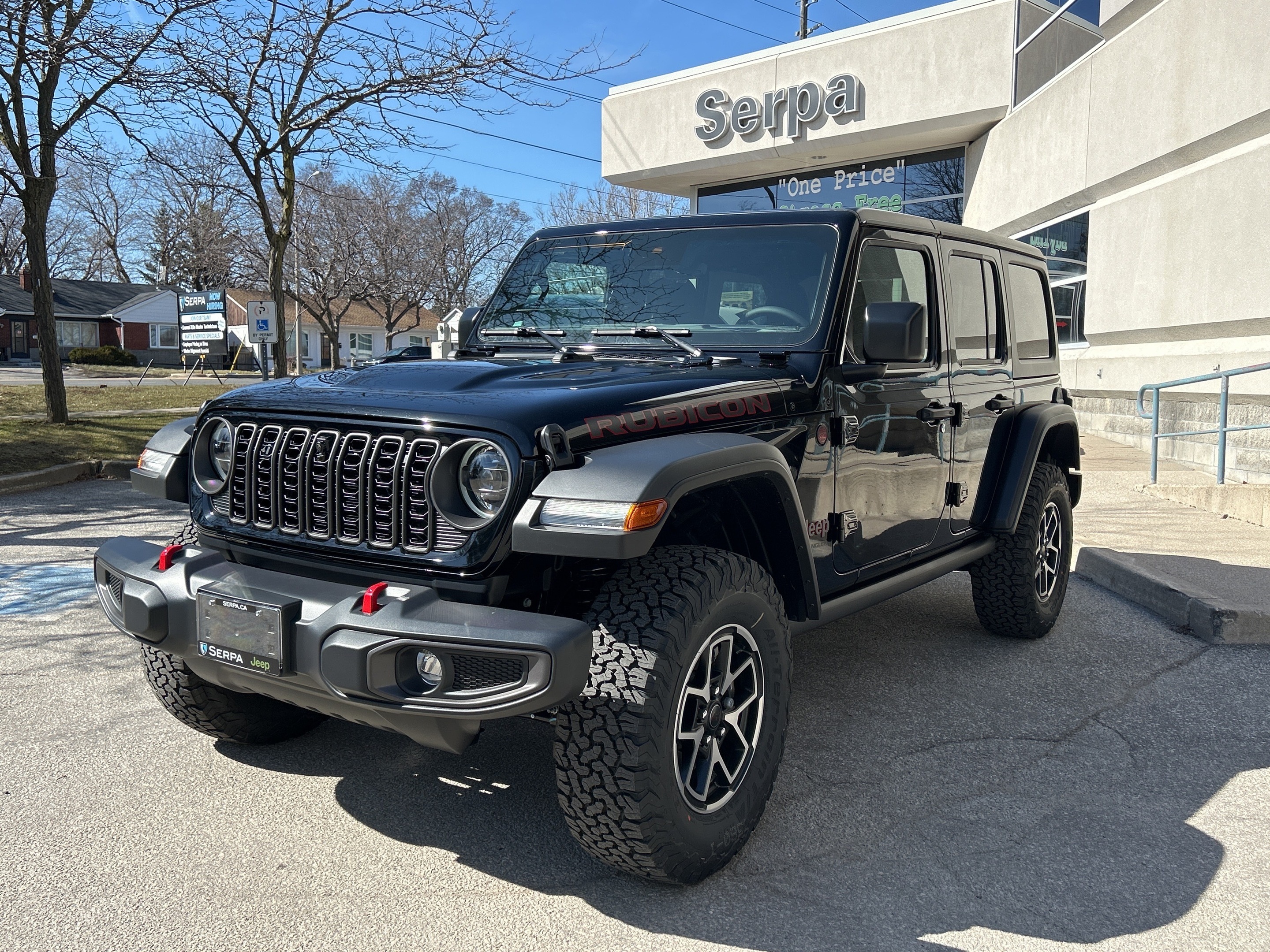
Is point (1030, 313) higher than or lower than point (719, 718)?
higher

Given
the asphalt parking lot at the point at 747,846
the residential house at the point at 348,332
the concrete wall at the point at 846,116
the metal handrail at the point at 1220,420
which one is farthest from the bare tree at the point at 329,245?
the asphalt parking lot at the point at 747,846

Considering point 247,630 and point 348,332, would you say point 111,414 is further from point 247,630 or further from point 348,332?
point 348,332

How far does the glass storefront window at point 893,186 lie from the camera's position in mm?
19000

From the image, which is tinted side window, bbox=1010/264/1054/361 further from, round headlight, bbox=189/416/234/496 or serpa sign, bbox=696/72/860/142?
serpa sign, bbox=696/72/860/142

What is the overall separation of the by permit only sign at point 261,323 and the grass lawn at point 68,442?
7981mm

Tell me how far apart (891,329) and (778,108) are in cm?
1674

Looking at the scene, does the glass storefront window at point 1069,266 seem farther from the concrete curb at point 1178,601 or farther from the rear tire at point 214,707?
the rear tire at point 214,707

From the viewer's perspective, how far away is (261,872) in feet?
9.78

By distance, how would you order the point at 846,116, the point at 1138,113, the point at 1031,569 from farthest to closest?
the point at 846,116, the point at 1138,113, the point at 1031,569

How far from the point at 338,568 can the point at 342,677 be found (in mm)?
438

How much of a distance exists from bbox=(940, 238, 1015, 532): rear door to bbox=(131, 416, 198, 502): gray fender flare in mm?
3028

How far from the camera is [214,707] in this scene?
3611 mm

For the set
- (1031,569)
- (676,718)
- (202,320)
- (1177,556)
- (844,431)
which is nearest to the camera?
(676,718)

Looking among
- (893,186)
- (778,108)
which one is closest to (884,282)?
(778,108)
